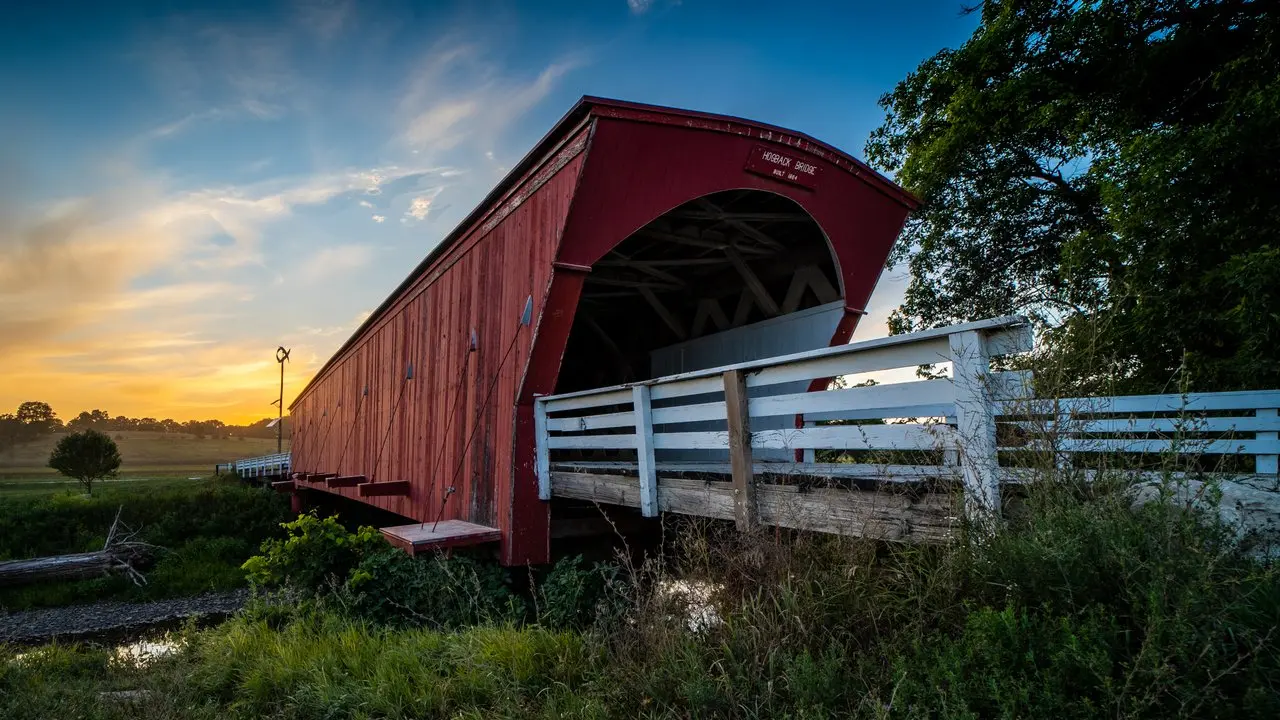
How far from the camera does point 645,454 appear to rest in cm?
517

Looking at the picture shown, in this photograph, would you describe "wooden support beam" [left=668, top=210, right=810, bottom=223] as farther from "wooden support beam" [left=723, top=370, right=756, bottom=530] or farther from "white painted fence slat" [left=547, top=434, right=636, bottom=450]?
"wooden support beam" [left=723, top=370, right=756, bottom=530]

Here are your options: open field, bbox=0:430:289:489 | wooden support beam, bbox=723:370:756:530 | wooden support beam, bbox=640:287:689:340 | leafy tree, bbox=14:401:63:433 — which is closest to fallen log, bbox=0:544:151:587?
wooden support beam, bbox=640:287:689:340

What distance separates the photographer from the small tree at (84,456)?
28891 millimetres

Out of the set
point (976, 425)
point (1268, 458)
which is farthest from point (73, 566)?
point (1268, 458)

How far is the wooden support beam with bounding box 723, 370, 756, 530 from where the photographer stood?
409 cm

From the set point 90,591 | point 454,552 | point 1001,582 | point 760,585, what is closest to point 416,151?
point 454,552

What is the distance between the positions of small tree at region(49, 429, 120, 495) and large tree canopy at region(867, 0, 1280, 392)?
32.4 m

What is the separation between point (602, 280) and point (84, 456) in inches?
1204

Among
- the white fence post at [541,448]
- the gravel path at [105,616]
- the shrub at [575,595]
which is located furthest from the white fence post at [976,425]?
the gravel path at [105,616]

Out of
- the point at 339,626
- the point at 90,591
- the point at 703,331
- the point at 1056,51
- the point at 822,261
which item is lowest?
the point at 90,591

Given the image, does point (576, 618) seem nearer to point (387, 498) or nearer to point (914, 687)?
point (914, 687)

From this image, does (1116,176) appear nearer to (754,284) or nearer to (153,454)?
(754,284)

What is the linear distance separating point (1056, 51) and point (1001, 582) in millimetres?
11196

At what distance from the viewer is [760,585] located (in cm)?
331
